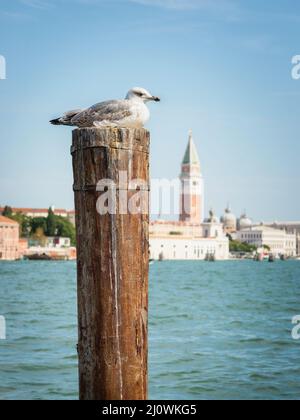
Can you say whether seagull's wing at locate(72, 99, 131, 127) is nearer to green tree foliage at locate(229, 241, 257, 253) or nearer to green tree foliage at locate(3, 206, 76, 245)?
green tree foliage at locate(3, 206, 76, 245)

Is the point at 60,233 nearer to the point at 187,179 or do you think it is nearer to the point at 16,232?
the point at 16,232

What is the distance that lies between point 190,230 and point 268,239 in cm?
1361

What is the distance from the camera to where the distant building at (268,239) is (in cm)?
10175

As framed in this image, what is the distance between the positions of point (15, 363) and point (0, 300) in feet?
33.6

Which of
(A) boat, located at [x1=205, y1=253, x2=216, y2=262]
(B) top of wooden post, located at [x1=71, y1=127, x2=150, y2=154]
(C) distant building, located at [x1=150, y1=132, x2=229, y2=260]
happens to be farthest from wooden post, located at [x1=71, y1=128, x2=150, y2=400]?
(A) boat, located at [x1=205, y1=253, x2=216, y2=262]

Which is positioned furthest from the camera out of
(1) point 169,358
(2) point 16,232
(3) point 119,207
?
(2) point 16,232

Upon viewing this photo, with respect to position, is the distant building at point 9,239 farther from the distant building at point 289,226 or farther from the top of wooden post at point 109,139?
the top of wooden post at point 109,139

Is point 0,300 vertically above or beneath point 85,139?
beneath

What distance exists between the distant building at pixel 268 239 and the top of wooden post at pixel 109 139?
98.5m

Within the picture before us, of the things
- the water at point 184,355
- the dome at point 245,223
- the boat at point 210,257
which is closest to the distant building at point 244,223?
the dome at point 245,223

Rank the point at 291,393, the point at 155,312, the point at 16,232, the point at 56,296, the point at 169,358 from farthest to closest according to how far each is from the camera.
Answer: the point at 16,232 < the point at 56,296 < the point at 155,312 < the point at 169,358 < the point at 291,393

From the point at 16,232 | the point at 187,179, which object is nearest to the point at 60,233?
the point at 16,232

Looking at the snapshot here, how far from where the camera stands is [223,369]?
26.8 feet

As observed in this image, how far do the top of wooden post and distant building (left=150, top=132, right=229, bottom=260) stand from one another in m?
73.9
